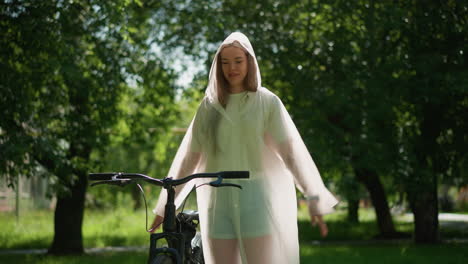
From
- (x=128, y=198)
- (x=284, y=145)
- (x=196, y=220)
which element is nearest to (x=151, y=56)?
(x=196, y=220)

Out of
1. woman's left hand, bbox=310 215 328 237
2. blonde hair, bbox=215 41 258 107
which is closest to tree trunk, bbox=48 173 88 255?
blonde hair, bbox=215 41 258 107

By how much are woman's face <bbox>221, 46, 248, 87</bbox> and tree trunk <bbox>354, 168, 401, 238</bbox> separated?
1147 centimetres

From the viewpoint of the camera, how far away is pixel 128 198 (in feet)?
98.4

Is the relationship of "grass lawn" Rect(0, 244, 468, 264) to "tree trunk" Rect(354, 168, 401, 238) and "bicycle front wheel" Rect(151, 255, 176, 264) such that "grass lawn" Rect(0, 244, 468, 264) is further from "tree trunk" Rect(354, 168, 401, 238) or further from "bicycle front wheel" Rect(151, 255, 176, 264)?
"bicycle front wheel" Rect(151, 255, 176, 264)

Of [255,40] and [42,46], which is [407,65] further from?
[42,46]

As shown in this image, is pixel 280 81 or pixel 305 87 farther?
pixel 280 81

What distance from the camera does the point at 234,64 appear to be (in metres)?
3.61

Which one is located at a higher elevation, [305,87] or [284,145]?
[305,87]

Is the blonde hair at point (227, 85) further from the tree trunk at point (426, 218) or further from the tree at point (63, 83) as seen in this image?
the tree trunk at point (426, 218)

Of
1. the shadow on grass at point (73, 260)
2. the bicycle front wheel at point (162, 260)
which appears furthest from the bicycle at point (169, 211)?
the shadow on grass at point (73, 260)

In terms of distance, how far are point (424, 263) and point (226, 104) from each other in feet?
23.7

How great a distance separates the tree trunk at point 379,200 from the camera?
15156 millimetres

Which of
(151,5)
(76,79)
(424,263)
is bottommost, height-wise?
(424,263)

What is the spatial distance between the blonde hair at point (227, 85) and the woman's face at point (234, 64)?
2 centimetres
